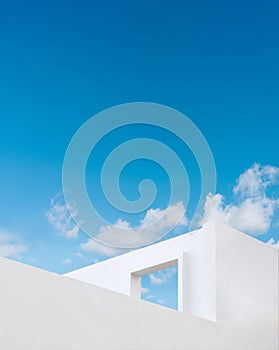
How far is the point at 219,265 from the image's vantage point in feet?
25.8

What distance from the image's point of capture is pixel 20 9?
9.47 m

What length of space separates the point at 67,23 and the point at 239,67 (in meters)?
3.13

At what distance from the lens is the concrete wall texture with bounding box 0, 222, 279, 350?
17.4ft

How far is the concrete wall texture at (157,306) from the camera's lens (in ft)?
17.4

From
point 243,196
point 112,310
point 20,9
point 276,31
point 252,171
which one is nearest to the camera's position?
point 112,310

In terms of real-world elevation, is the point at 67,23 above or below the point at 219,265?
above

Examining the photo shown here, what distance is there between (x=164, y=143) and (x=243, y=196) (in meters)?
3.28

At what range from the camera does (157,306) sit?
22.0 ft

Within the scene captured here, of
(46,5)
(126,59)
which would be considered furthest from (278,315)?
(46,5)

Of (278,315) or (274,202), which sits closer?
(278,315)

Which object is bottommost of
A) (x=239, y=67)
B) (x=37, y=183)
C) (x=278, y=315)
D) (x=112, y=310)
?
(x=112, y=310)

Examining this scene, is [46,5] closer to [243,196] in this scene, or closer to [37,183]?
[37,183]

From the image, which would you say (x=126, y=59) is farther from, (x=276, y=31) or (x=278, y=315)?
(x=278, y=315)

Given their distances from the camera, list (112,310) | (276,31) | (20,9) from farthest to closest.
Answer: (276,31), (20,9), (112,310)
